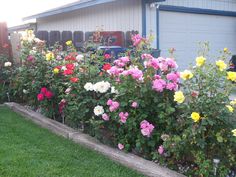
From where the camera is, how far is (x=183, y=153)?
11.7 ft

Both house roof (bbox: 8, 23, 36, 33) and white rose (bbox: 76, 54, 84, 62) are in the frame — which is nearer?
white rose (bbox: 76, 54, 84, 62)

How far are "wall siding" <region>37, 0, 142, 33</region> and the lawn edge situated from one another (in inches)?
110

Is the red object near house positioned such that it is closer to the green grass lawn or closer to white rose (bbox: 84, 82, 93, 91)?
the green grass lawn

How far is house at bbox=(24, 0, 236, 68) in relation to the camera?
377 inches

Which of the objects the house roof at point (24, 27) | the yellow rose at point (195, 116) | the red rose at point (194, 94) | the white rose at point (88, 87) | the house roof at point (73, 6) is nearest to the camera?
the yellow rose at point (195, 116)

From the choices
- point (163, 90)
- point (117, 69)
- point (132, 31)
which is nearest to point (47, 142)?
point (117, 69)

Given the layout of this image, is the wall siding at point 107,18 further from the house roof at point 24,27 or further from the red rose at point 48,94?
the house roof at point 24,27

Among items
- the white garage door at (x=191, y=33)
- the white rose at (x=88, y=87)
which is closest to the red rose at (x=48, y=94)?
A: the white rose at (x=88, y=87)

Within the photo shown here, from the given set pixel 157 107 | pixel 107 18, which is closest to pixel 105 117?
pixel 157 107

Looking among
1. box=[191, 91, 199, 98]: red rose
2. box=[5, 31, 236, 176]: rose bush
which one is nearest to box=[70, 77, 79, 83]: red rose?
box=[5, 31, 236, 176]: rose bush

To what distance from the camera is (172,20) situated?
33.6 feet

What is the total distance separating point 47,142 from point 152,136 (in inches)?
61.2

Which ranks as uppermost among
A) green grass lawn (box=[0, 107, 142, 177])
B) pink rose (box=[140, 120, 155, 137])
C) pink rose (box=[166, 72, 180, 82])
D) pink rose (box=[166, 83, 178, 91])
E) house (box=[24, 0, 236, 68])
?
house (box=[24, 0, 236, 68])

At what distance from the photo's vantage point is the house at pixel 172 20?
9.57 m
